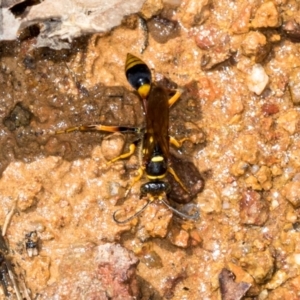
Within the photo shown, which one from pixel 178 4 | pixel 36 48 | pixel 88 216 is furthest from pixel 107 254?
pixel 178 4

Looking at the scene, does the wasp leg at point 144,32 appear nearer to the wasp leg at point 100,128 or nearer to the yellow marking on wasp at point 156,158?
the wasp leg at point 100,128

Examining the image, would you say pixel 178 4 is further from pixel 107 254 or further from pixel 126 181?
pixel 107 254

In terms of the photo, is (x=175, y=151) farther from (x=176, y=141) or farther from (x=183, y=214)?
(x=183, y=214)

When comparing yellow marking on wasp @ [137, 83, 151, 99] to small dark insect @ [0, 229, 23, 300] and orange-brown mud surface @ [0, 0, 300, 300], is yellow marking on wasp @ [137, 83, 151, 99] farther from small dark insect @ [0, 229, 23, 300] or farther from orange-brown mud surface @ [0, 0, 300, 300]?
small dark insect @ [0, 229, 23, 300]

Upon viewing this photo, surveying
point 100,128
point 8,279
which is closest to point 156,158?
point 100,128

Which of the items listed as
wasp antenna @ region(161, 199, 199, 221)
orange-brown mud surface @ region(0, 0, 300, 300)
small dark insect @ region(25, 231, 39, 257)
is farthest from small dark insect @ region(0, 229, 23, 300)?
wasp antenna @ region(161, 199, 199, 221)
